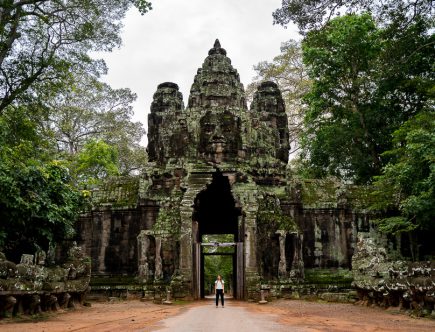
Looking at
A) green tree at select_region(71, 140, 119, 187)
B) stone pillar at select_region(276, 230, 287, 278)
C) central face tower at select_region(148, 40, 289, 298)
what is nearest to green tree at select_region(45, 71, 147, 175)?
green tree at select_region(71, 140, 119, 187)

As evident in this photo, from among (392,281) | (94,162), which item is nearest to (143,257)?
(392,281)

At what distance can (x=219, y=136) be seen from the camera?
760 inches

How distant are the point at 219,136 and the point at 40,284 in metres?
10.5

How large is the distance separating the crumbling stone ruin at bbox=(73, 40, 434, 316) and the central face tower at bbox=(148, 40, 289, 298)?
0.15 ft

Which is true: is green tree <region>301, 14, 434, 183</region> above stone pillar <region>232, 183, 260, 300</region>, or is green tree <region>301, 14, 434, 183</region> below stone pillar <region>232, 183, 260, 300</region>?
above

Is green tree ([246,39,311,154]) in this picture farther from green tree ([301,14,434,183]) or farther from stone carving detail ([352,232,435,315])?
stone carving detail ([352,232,435,315])

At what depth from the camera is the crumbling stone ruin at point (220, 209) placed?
56.9 feet

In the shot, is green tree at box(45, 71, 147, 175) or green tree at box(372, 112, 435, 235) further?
green tree at box(45, 71, 147, 175)

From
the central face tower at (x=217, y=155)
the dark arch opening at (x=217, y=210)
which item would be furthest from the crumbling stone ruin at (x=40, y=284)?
the dark arch opening at (x=217, y=210)

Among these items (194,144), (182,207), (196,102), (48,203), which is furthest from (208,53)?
(48,203)

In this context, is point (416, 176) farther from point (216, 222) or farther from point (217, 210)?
point (216, 222)

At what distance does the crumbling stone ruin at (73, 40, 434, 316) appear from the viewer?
17344 millimetres

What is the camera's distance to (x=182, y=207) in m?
17.7

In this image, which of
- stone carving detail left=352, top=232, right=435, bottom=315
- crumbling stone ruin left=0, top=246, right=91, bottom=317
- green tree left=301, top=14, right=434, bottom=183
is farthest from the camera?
green tree left=301, top=14, right=434, bottom=183
